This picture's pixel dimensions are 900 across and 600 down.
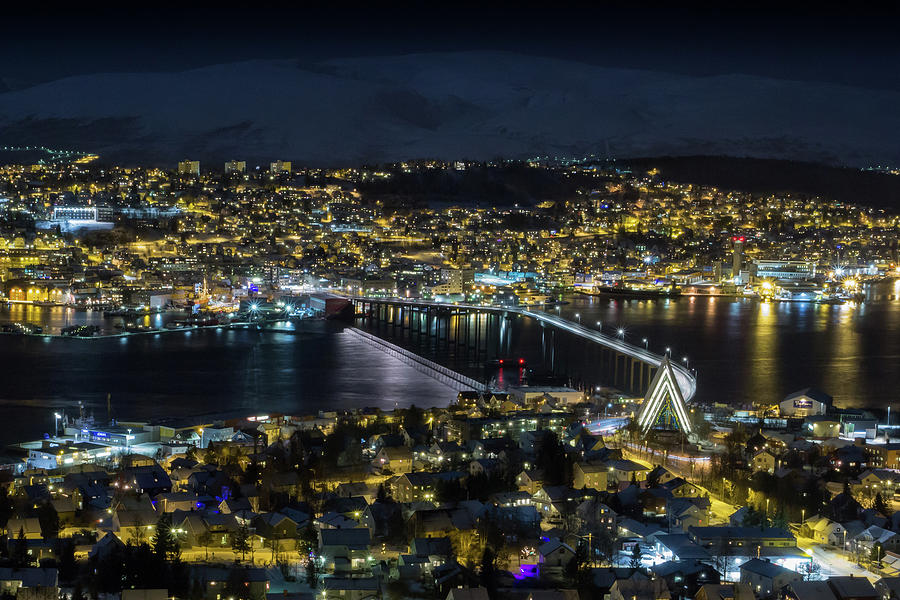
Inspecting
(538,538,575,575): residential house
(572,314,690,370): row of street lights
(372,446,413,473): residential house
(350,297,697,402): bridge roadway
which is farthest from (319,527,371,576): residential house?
(572,314,690,370): row of street lights

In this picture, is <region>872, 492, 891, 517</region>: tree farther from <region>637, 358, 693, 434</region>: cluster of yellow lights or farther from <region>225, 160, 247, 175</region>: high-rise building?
<region>225, 160, 247, 175</region>: high-rise building

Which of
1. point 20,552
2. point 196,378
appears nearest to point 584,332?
point 196,378

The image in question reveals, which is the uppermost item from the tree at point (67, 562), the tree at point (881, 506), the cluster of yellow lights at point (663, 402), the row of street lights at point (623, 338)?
the cluster of yellow lights at point (663, 402)

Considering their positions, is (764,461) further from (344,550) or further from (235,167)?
(235,167)

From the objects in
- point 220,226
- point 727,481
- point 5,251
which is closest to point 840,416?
point 727,481

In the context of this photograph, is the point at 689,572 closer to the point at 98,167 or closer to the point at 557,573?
the point at 557,573

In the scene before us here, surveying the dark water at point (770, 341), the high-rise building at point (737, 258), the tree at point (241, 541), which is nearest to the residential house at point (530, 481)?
the tree at point (241, 541)

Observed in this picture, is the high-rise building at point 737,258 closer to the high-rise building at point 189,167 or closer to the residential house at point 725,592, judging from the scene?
the high-rise building at point 189,167
